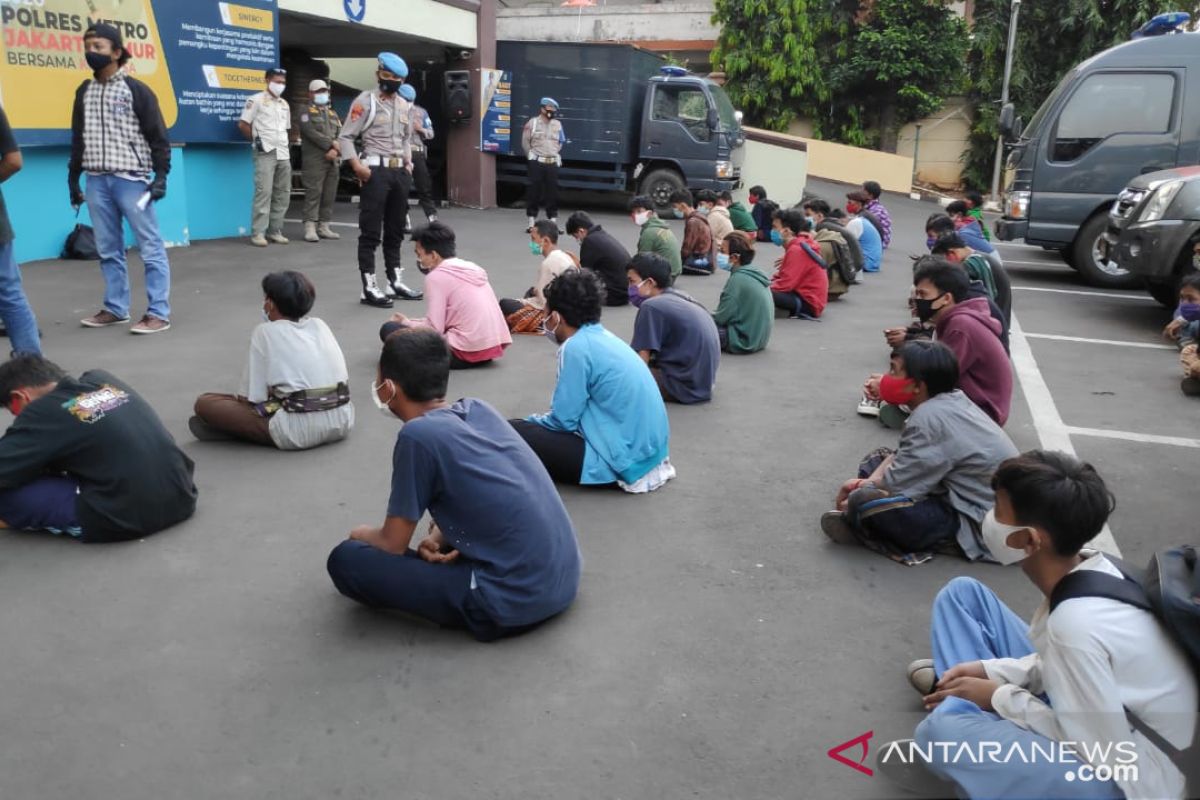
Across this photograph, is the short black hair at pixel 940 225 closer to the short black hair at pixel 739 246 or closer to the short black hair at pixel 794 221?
the short black hair at pixel 794 221

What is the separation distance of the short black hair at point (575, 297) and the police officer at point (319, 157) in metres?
7.79

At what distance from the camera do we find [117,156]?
6789mm

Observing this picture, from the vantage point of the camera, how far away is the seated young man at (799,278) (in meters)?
9.13

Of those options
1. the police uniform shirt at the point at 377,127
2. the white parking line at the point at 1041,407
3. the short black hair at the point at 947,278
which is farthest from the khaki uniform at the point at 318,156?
the short black hair at the point at 947,278

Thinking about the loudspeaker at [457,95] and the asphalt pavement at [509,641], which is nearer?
the asphalt pavement at [509,641]

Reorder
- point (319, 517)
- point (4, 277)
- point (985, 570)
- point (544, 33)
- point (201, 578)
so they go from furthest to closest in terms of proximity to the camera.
→ point (544, 33)
point (4, 277)
point (319, 517)
point (985, 570)
point (201, 578)

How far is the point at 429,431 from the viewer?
3.07m

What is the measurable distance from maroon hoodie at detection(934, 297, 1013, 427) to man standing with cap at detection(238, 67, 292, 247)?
830 centimetres

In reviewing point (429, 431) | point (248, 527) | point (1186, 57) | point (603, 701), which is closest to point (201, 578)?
point (248, 527)

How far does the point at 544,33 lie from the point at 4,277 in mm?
21947

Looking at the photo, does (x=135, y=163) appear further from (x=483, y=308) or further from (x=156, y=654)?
(x=156, y=654)

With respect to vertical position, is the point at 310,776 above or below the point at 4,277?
below

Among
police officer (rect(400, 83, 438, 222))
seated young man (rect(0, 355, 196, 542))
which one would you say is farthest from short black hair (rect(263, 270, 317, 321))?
police officer (rect(400, 83, 438, 222))

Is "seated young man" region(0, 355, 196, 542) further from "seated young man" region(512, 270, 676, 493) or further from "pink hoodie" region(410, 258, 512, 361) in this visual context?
"pink hoodie" region(410, 258, 512, 361)
